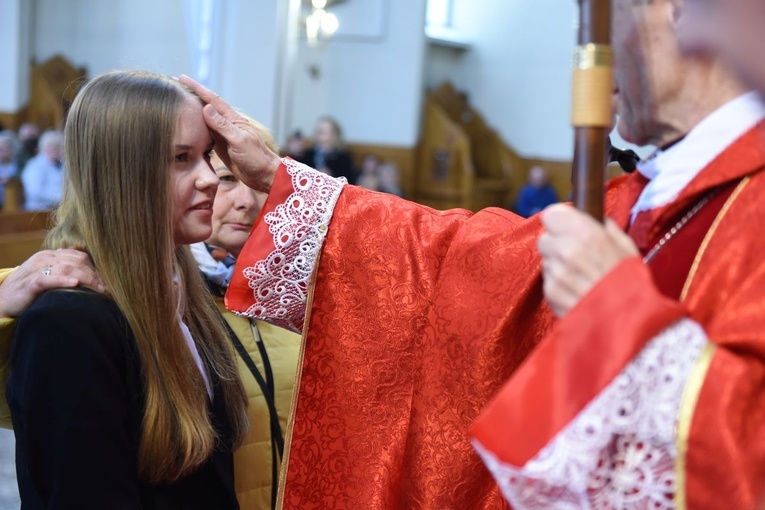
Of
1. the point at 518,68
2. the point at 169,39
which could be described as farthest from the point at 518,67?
the point at 169,39

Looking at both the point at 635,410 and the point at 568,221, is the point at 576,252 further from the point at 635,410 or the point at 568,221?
the point at 635,410

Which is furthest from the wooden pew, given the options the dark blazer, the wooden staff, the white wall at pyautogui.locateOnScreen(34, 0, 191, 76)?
the wooden staff

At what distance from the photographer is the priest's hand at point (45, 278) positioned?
1624 mm

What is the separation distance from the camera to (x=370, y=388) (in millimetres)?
1810

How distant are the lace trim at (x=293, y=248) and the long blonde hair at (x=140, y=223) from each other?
0.19 m

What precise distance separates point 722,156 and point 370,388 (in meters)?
0.85

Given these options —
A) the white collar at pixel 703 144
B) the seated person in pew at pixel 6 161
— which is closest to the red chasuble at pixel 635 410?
the white collar at pixel 703 144

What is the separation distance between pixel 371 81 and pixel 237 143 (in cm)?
979

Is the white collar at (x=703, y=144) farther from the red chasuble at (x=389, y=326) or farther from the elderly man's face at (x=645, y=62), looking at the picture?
the red chasuble at (x=389, y=326)

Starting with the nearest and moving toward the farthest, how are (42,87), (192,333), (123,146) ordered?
1. (123,146)
2. (192,333)
3. (42,87)

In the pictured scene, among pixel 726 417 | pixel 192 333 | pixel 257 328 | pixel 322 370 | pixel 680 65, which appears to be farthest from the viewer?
pixel 257 328

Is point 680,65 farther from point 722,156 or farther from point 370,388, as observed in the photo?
point 370,388

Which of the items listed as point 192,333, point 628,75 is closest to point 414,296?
point 192,333

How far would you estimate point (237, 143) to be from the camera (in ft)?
6.23
